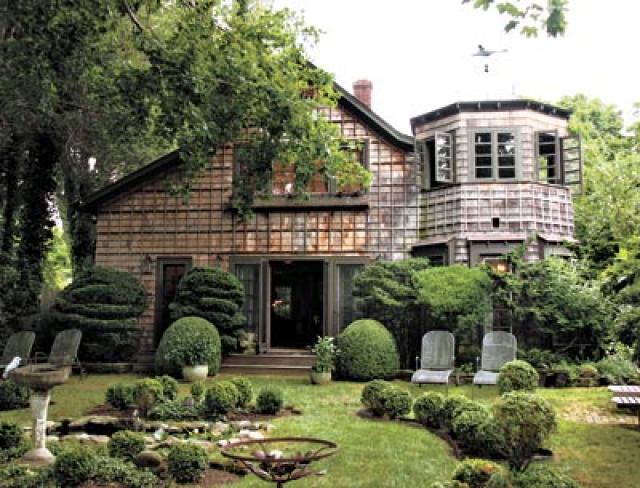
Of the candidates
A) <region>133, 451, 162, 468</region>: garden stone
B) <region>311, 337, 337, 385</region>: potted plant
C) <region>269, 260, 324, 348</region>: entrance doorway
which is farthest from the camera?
<region>269, 260, 324, 348</region>: entrance doorway

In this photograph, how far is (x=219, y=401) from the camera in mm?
8836

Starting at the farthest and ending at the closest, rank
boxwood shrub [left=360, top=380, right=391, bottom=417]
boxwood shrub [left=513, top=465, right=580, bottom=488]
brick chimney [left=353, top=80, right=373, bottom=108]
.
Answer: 1. brick chimney [left=353, top=80, right=373, bottom=108]
2. boxwood shrub [left=360, top=380, right=391, bottom=417]
3. boxwood shrub [left=513, top=465, right=580, bottom=488]

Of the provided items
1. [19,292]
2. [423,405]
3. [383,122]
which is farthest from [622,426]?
[19,292]

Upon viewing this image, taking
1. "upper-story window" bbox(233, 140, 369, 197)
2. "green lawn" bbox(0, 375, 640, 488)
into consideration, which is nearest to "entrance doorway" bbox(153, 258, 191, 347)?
"upper-story window" bbox(233, 140, 369, 197)

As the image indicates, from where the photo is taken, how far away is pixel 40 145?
17172 mm

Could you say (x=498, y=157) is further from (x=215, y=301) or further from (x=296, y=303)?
(x=296, y=303)

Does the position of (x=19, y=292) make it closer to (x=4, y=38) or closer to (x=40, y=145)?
(x=40, y=145)

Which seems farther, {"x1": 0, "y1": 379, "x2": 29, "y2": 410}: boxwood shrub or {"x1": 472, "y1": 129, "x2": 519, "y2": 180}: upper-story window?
{"x1": 472, "y1": 129, "x2": 519, "y2": 180}: upper-story window

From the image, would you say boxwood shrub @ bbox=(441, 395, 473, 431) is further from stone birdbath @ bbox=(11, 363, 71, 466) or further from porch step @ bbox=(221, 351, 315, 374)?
porch step @ bbox=(221, 351, 315, 374)

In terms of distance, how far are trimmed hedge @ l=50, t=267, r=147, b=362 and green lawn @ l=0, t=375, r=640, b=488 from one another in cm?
304

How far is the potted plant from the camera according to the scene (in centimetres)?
1274

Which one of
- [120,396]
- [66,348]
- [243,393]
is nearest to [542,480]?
[243,393]

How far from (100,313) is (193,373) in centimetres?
299

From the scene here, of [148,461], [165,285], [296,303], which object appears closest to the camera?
[148,461]
